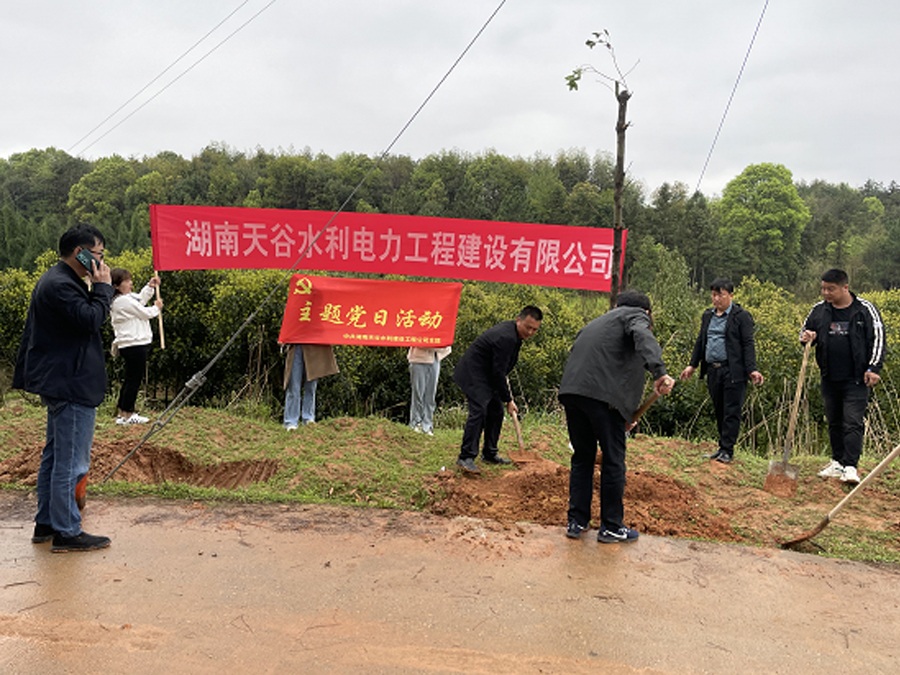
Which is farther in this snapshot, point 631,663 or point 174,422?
point 174,422

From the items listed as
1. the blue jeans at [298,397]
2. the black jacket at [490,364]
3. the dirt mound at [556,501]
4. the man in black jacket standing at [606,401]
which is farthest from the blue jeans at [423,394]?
the man in black jacket standing at [606,401]

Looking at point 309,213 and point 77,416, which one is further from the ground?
point 309,213

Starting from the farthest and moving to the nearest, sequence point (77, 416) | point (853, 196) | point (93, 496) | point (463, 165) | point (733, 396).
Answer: point (853, 196) → point (463, 165) → point (733, 396) → point (93, 496) → point (77, 416)

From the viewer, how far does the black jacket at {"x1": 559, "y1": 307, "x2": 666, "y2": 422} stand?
13.9ft

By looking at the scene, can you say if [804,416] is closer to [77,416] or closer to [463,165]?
[77,416]

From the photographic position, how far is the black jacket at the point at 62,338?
3.75m

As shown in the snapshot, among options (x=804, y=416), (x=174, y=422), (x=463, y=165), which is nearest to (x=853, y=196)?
(x=463, y=165)

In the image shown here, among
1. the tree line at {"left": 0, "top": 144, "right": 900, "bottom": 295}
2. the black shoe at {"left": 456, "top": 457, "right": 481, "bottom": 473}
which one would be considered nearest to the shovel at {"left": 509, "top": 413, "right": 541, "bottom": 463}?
the black shoe at {"left": 456, "top": 457, "right": 481, "bottom": 473}

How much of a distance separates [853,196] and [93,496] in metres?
87.3

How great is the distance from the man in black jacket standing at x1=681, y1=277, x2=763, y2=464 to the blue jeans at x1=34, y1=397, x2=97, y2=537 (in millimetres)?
5317

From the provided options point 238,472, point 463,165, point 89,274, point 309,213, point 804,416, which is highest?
point 463,165

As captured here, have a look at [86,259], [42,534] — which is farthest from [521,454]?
Result: [86,259]

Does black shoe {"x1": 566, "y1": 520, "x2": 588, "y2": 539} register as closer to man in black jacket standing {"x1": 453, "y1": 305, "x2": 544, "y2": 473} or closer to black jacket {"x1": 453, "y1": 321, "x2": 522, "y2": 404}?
man in black jacket standing {"x1": 453, "y1": 305, "x2": 544, "y2": 473}

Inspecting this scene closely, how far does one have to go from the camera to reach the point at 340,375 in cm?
878
